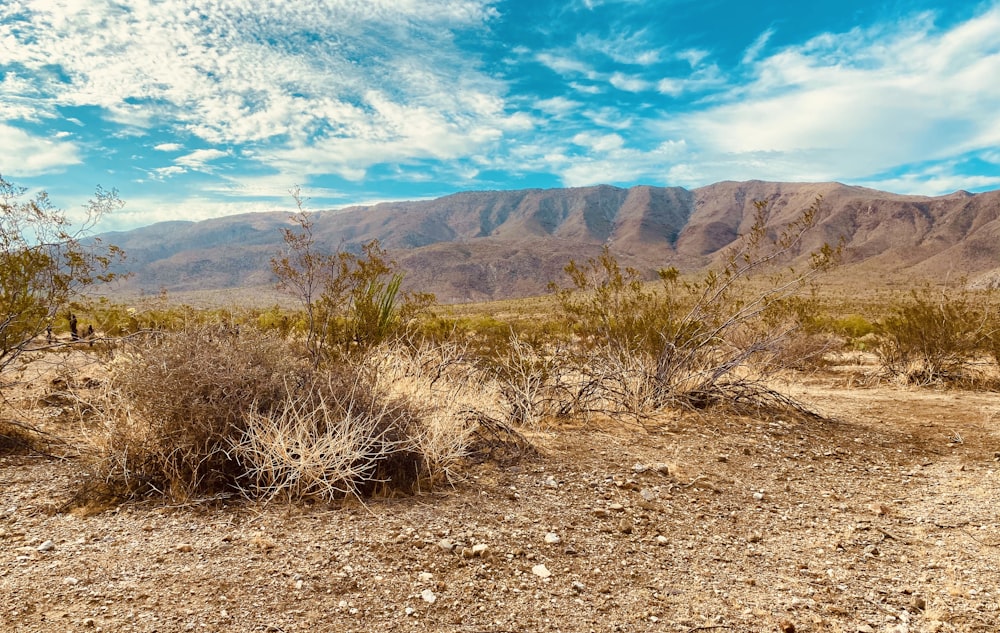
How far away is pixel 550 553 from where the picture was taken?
411 centimetres

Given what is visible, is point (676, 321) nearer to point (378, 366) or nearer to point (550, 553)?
point (378, 366)

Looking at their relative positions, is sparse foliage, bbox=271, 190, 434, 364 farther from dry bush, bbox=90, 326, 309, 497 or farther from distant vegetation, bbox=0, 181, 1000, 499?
dry bush, bbox=90, 326, 309, 497

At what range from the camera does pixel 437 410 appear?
575 cm

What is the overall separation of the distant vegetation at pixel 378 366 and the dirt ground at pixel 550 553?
1.21ft

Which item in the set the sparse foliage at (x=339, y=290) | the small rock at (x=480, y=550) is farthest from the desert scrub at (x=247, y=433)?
the sparse foliage at (x=339, y=290)

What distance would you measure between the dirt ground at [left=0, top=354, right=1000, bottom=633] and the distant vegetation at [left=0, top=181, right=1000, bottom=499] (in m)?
0.37

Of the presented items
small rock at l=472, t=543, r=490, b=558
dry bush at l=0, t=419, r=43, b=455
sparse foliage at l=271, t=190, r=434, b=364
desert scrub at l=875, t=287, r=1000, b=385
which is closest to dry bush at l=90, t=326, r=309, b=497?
dry bush at l=0, t=419, r=43, b=455

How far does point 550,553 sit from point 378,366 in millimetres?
3464

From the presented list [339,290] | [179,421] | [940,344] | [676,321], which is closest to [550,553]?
[179,421]

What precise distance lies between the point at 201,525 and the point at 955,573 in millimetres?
4955

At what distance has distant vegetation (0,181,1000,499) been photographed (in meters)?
4.70

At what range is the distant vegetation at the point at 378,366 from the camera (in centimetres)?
470

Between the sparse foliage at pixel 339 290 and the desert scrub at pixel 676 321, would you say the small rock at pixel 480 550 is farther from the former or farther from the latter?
the sparse foliage at pixel 339 290

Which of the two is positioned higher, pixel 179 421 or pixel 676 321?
pixel 676 321
